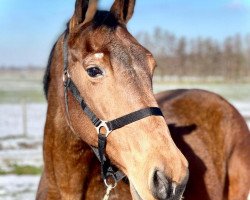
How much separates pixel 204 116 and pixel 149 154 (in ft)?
7.88

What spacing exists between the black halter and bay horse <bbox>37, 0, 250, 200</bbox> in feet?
0.10

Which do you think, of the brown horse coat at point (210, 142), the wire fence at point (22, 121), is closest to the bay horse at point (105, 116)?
the brown horse coat at point (210, 142)

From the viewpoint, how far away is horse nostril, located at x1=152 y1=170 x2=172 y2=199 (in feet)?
7.63

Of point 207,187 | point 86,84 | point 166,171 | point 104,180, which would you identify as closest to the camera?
point 166,171

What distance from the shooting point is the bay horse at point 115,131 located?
2.40 meters

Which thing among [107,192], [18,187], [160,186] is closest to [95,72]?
[160,186]

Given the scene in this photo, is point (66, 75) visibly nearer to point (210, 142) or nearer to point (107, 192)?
point (107, 192)

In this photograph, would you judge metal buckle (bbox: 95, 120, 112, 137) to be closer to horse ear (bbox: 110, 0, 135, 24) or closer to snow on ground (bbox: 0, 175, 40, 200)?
horse ear (bbox: 110, 0, 135, 24)

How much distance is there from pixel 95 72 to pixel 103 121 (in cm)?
30

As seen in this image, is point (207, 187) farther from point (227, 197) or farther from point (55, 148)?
point (55, 148)

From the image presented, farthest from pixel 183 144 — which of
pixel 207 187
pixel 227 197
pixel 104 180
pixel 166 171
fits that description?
pixel 166 171

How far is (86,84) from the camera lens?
2758mm

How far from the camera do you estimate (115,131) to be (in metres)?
2.62

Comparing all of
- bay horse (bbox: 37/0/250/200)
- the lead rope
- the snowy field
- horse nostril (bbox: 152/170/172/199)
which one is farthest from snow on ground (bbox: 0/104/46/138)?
horse nostril (bbox: 152/170/172/199)
